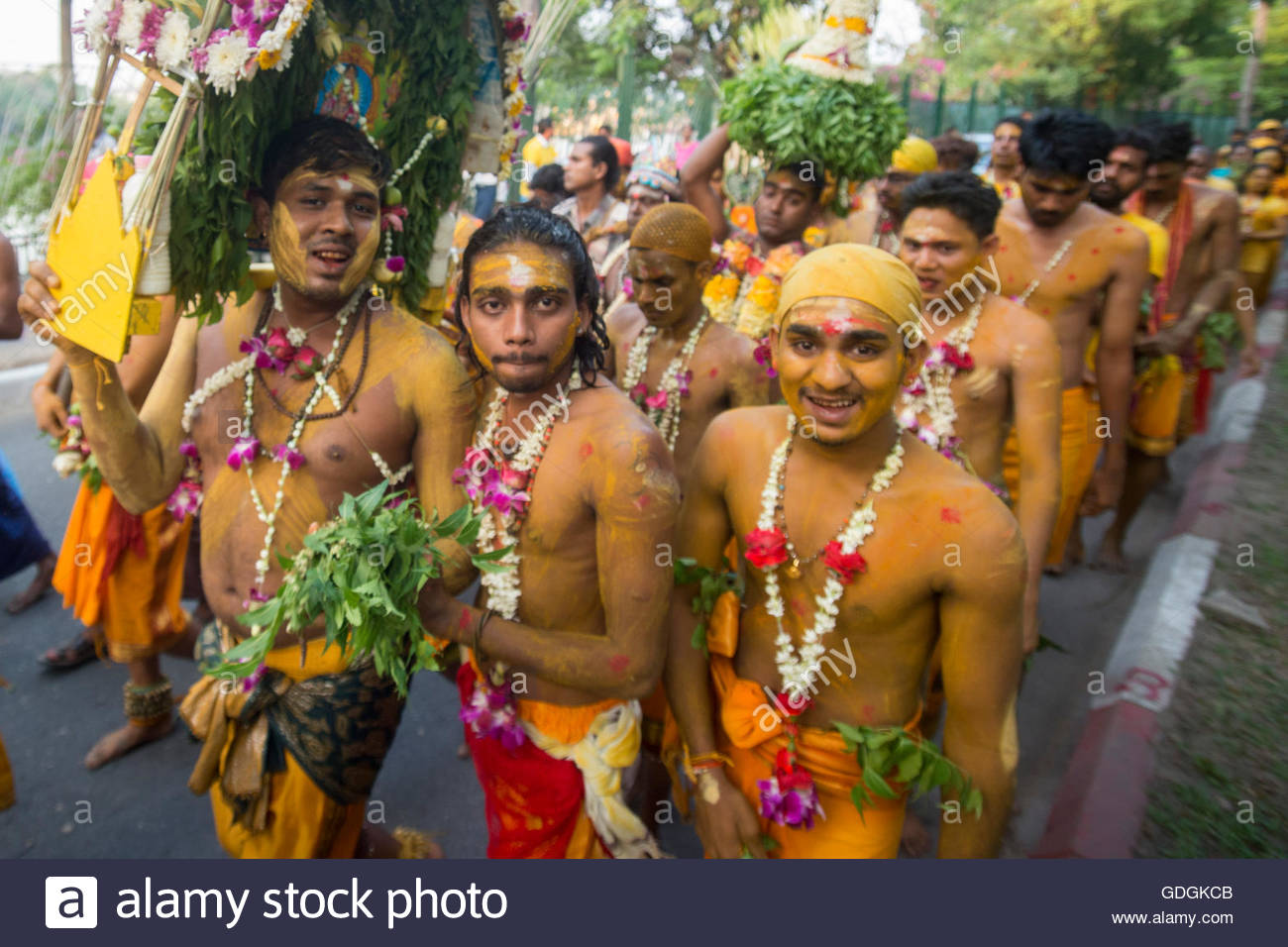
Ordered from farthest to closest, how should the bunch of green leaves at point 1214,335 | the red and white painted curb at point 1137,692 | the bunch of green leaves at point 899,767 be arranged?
1. the bunch of green leaves at point 1214,335
2. the red and white painted curb at point 1137,692
3. the bunch of green leaves at point 899,767

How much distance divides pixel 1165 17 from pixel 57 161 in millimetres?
25241

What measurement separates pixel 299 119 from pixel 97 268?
0.80m

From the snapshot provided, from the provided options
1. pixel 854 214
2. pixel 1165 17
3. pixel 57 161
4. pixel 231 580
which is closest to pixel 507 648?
pixel 231 580

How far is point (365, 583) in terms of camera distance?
6.89ft

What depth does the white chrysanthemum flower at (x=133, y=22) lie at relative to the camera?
7.01 feet

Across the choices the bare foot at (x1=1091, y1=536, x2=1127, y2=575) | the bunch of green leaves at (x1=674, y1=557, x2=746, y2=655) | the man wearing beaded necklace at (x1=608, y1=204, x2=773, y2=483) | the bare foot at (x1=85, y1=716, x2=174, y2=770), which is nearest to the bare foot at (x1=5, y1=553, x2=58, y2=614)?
the bare foot at (x1=85, y1=716, x2=174, y2=770)

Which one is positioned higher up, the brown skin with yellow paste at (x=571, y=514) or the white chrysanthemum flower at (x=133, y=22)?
the white chrysanthemum flower at (x=133, y=22)

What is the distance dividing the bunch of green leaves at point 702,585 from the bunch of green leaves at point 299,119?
54.2 inches

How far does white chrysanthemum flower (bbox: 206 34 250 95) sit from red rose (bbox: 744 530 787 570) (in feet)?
5.45

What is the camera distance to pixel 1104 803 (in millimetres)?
3529

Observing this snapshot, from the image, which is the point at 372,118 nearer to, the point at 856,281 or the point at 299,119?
the point at 299,119

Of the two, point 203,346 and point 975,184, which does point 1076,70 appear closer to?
point 975,184

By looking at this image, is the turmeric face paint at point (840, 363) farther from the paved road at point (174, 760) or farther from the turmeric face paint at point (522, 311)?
the paved road at point (174, 760)

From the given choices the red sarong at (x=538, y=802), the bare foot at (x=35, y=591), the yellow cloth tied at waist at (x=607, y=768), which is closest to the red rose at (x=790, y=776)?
the yellow cloth tied at waist at (x=607, y=768)
